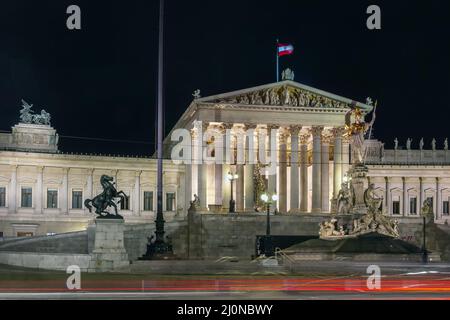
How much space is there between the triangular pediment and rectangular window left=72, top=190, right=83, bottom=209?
18.4 metres

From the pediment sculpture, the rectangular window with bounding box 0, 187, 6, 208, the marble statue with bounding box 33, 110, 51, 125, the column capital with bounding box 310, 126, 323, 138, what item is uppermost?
the pediment sculpture

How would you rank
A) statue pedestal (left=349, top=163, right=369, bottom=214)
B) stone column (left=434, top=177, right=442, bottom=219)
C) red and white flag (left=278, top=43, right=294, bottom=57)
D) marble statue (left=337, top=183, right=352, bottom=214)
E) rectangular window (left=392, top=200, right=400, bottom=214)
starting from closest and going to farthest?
statue pedestal (left=349, top=163, right=369, bottom=214)
marble statue (left=337, top=183, right=352, bottom=214)
red and white flag (left=278, top=43, right=294, bottom=57)
stone column (left=434, top=177, right=442, bottom=219)
rectangular window (left=392, top=200, right=400, bottom=214)

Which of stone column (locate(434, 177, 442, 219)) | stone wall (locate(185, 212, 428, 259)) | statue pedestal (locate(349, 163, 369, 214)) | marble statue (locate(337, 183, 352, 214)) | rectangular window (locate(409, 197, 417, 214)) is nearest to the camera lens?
statue pedestal (locate(349, 163, 369, 214))

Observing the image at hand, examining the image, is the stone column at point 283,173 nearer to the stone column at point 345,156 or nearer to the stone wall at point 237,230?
the stone column at point 345,156

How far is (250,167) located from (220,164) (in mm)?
3053

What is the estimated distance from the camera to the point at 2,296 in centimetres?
1933

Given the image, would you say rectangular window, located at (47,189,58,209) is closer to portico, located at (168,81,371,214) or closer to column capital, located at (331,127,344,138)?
portico, located at (168,81,371,214)

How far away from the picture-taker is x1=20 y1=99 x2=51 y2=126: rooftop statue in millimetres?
83938

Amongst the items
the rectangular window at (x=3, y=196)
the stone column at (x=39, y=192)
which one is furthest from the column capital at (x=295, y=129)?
the rectangular window at (x=3, y=196)

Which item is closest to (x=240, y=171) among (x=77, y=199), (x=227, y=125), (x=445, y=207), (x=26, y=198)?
(x=227, y=125)

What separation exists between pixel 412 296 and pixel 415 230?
40.8 metres

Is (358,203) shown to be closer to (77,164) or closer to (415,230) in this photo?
(415,230)

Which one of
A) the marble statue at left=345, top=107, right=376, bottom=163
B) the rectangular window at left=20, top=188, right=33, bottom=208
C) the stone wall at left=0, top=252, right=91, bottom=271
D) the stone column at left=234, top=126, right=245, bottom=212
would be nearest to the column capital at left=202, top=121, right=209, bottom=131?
the stone column at left=234, top=126, right=245, bottom=212
